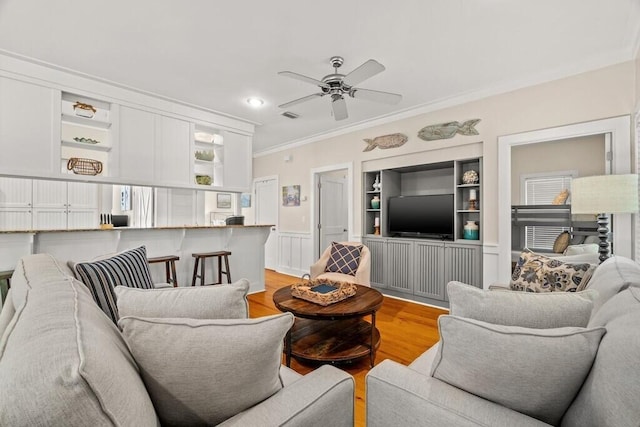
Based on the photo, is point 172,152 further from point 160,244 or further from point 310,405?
point 310,405

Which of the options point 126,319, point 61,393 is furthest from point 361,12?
point 61,393

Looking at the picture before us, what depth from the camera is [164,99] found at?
153 inches

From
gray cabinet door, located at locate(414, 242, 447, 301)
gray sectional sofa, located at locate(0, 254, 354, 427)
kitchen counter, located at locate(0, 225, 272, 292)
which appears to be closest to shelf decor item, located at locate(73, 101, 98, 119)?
kitchen counter, located at locate(0, 225, 272, 292)

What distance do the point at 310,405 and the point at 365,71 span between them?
2340 mm

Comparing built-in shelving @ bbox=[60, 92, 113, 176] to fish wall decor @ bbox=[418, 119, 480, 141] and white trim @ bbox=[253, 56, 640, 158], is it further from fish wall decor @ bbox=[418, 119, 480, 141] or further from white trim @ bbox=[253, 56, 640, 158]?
fish wall decor @ bbox=[418, 119, 480, 141]

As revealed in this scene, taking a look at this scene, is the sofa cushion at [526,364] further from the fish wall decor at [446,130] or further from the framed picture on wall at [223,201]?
the framed picture on wall at [223,201]

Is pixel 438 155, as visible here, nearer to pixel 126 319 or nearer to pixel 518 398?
pixel 518 398

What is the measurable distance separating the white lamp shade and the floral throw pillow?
2.09 ft

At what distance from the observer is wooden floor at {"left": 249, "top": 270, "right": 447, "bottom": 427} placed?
224 cm

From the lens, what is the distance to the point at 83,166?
3.39 m

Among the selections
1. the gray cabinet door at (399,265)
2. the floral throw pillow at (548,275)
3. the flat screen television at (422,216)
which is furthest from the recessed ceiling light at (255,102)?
the floral throw pillow at (548,275)

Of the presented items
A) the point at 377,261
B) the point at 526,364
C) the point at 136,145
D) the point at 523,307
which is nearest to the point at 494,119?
the point at 377,261

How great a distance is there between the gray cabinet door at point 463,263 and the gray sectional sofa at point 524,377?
2.66 metres

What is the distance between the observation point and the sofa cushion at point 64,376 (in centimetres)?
44
